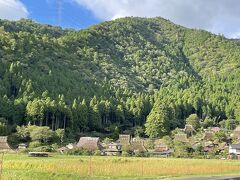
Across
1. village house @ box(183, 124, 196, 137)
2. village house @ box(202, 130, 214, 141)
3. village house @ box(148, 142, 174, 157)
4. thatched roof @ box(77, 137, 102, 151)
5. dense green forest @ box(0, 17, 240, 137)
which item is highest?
dense green forest @ box(0, 17, 240, 137)

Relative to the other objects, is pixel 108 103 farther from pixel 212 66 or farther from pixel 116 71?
pixel 212 66

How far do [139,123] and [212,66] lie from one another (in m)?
80.7

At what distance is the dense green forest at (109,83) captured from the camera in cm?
7550

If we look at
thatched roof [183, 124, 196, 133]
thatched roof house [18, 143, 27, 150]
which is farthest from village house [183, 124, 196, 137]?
thatched roof house [18, 143, 27, 150]

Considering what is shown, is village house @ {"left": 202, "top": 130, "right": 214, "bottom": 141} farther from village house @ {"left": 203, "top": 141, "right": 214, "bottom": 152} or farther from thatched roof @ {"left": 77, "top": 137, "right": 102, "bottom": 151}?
thatched roof @ {"left": 77, "top": 137, "right": 102, "bottom": 151}

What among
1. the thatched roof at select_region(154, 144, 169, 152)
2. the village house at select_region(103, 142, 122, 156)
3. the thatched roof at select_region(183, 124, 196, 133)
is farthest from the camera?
the thatched roof at select_region(183, 124, 196, 133)

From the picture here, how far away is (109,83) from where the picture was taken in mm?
115812

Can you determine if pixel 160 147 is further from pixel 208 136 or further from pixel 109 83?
pixel 109 83

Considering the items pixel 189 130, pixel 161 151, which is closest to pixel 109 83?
pixel 189 130

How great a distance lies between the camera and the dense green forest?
7550 cm

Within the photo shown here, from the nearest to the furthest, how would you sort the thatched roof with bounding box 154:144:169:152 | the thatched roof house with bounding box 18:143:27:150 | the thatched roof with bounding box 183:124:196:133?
1. the thatched roof house with bounding box 18:143:27:150
2. the thatched roof with bounding box 154:144:169:152
3. the thatched roof with bounding box 183:124:196:133

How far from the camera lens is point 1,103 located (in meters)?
70.2

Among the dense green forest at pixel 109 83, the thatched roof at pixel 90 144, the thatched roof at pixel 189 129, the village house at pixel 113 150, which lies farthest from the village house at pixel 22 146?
the thatched roof at pixel 189 129

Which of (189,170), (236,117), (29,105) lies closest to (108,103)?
(29,105)
